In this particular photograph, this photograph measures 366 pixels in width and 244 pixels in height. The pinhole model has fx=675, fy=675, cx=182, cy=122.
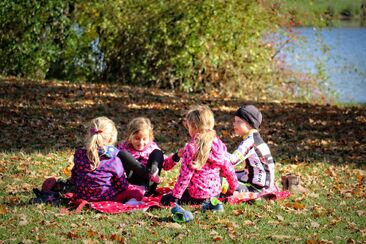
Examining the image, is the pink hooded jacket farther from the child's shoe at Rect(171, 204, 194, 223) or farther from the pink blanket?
the child's shoe at Rect(171, 204, 194, 223)

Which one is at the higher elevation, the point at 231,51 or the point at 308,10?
the point at 308,10

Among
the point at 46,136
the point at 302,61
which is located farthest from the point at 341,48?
the point at 46,136

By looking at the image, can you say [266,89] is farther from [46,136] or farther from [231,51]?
[46,136]

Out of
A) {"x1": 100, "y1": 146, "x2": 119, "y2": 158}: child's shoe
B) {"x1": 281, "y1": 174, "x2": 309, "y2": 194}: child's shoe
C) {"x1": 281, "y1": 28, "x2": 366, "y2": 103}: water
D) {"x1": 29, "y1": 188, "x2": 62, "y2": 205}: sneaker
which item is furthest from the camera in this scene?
{"x1": 281, "y1": 28, "x2": 366, "y2": 103}: water

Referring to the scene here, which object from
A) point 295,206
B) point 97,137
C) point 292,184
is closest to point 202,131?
point 97,137

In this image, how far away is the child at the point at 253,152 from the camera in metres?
7.41

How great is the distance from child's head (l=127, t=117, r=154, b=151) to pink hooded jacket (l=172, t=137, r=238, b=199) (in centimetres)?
53

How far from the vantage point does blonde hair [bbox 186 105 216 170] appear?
6863 millimetres

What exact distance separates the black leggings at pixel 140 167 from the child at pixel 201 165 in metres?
0.35

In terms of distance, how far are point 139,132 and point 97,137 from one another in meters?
0.64

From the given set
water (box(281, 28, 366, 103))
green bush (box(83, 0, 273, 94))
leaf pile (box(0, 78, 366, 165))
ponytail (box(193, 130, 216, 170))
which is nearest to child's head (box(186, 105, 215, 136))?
ponytail (box(193, 130, 216, 170))

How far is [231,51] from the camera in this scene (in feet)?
56.4

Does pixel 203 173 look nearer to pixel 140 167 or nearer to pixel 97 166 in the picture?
pixel 140 167

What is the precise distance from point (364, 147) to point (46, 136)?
5.54 meters
